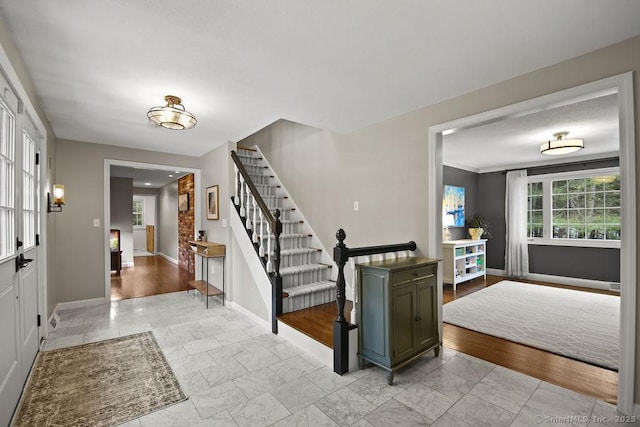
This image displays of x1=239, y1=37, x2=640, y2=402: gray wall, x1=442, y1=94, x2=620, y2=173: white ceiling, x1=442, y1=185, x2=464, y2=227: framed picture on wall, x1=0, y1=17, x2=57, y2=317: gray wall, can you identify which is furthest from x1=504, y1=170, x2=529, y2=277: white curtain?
x1=0, y1=17, x2=57, y2=317: gray wall

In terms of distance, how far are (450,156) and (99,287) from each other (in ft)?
21.7

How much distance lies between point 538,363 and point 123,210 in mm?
9085

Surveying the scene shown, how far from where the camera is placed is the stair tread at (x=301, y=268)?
3.77 meters

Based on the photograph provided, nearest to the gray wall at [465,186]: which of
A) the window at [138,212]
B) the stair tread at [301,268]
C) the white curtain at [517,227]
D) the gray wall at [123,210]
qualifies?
the white curtain at [517,227]

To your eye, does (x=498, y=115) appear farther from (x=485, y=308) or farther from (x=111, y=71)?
(x=111, y=71)

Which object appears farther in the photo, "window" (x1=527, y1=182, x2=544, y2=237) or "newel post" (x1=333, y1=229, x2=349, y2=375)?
"window" (x1=527, y1=182, x2=544, y2=237)

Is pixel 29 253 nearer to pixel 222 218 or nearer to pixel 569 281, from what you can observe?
pixel 222 218

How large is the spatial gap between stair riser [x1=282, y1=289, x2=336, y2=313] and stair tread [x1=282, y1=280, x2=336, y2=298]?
0.06 metres

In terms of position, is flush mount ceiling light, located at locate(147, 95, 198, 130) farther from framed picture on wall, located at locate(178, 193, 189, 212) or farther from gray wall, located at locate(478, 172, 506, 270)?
gray wall, located at locate(478, 172, 506, 270)

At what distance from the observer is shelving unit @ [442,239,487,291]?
5.51 meters

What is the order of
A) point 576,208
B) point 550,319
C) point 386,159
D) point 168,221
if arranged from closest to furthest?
point 386,159 < point 550,319 < point 576,208 < point 168,221

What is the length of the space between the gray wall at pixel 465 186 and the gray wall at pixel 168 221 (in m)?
7.26

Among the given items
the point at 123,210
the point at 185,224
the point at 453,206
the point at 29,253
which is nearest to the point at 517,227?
the point at 453,206

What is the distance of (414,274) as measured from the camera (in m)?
2.56
